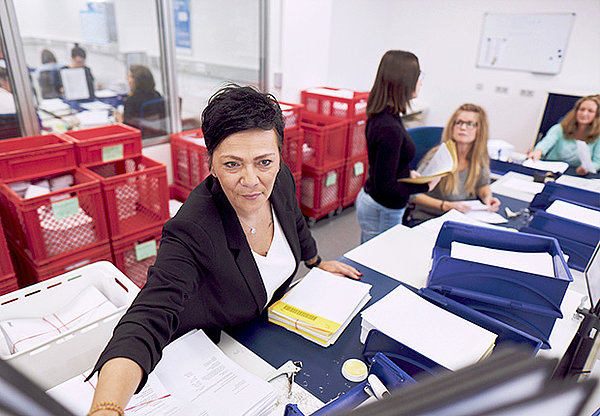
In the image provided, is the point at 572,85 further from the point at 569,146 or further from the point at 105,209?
the point at 105,209

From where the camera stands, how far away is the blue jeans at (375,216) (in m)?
2.20

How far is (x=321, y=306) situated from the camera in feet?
4.36

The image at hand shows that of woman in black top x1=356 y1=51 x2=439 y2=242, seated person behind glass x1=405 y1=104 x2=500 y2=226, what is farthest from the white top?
seated person behind glass x1=405 y1=104 x2=500 y2=226

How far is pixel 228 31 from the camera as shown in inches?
143

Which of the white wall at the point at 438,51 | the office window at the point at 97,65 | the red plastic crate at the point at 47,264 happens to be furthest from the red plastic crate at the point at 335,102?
the red plastic crate at the point at 47,264

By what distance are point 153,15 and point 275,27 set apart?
3.47 ft

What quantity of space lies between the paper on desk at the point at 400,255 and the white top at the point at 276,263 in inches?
15.5

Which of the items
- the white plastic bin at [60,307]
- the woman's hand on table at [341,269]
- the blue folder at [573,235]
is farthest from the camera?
the blue folder at [573,235]

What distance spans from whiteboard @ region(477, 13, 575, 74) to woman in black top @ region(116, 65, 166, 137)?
3.66m

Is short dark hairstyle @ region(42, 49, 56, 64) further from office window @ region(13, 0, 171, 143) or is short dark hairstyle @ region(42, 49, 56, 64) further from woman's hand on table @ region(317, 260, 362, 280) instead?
woman's hand on table @ region(317, 260, 362, 280)

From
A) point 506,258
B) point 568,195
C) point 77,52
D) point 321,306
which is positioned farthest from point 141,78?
point 568,195

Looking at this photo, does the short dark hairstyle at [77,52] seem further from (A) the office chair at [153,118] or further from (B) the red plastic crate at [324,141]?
(B) the red plastic crate at [324,141]

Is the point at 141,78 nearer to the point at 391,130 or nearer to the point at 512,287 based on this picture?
Answer: the point at 391,130

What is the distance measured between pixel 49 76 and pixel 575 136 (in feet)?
12.7
